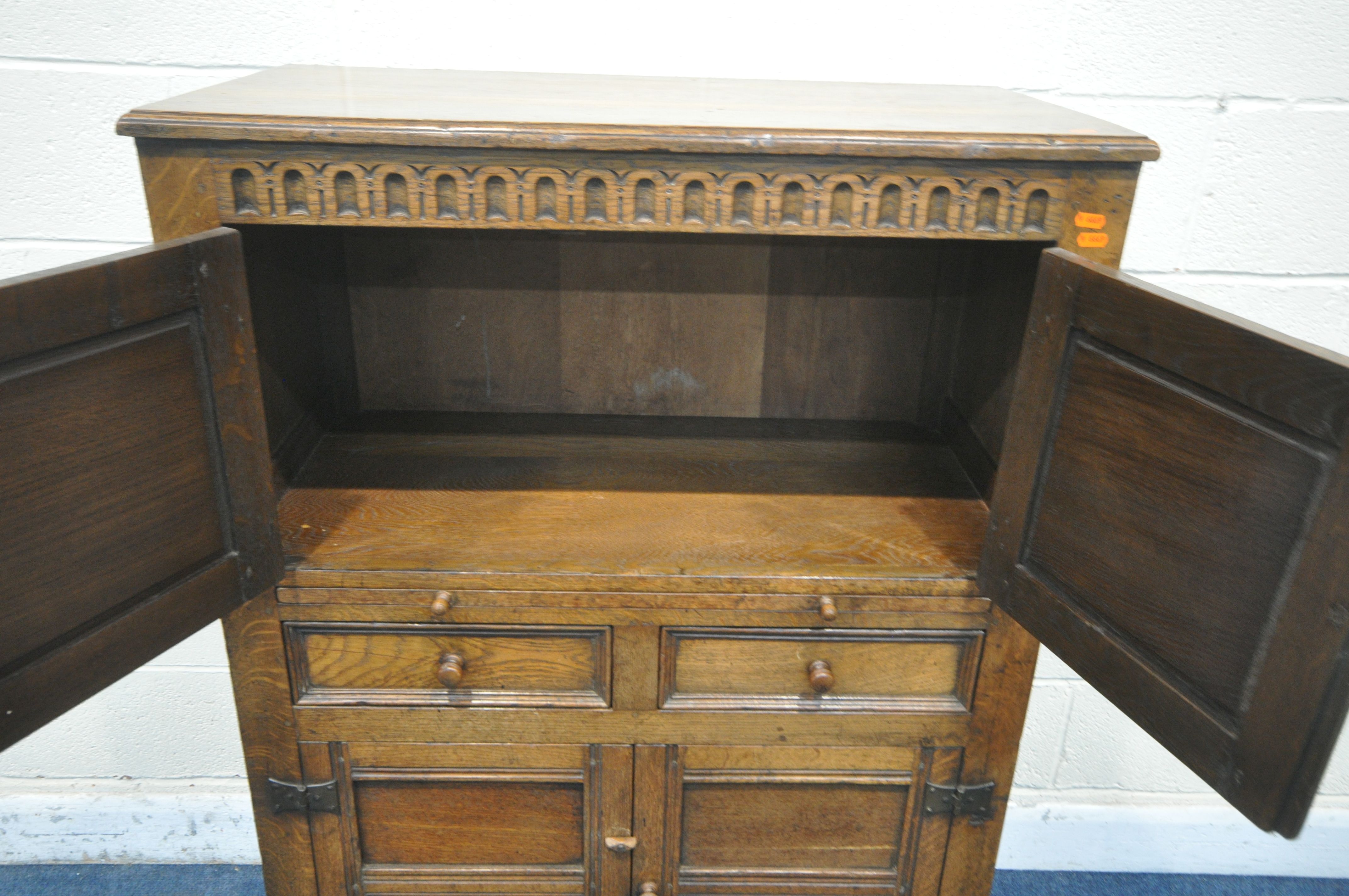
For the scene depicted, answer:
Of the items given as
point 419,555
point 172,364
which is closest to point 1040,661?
point 419,555

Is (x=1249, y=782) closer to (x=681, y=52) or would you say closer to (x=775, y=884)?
(x=775, y=884)

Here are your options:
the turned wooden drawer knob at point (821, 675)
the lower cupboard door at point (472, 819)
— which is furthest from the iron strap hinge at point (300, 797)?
the turned wooden drawer knob at point (821, 675)

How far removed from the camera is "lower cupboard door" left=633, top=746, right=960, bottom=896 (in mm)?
1106

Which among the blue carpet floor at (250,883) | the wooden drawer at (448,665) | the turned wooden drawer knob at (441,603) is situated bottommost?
the blue carpet floor at (250,883)

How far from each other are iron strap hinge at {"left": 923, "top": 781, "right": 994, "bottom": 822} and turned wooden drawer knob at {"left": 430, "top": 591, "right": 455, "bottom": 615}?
1.87 feet

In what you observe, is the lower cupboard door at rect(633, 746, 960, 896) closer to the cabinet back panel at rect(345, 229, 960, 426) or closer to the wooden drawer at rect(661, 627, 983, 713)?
the wooden drawer at rect(661, 627, 983, 713)

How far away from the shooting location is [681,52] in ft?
4.26

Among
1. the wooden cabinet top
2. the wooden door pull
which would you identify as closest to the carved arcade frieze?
the wooden cabinet top

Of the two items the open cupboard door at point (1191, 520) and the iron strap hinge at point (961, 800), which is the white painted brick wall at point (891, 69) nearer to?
the open cupboard door at point (1191, 520)

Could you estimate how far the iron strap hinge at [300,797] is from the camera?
1.10 meters

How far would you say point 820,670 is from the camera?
1.05 meters

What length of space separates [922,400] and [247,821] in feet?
4.36

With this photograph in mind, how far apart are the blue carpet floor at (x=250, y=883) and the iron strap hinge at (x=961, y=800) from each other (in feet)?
2.15

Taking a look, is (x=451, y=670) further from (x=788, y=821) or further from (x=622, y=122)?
(x=622, y=122)
